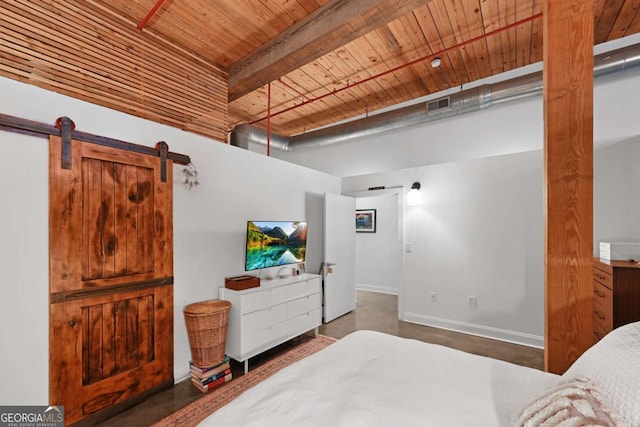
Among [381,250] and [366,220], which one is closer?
[381,250]

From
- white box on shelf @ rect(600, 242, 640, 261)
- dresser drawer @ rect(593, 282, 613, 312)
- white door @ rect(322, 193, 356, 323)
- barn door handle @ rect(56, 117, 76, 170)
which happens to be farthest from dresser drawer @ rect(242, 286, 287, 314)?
white box on shelf @ rect(600, 242, 640, 261)

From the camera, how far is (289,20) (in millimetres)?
2557

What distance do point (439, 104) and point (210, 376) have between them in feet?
13.4

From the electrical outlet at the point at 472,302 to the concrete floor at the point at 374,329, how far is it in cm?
36

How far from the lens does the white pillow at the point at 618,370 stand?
0.79m

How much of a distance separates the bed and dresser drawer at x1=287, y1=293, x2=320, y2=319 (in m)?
1.68

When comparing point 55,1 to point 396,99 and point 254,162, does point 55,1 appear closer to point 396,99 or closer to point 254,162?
point 254,162

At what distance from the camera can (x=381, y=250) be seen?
19.6 feet

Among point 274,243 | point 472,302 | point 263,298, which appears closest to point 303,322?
point 263,298

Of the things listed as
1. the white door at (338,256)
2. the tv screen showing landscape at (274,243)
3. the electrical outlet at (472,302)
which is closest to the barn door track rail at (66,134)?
the tv screen showing landscape at (274,243)

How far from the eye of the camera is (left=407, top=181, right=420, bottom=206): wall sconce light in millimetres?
4047

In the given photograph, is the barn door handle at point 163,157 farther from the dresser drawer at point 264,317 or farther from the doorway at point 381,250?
the doorway at point 381,250

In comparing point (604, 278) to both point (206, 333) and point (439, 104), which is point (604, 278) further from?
point (206, 333)

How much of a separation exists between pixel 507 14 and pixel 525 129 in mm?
1688
